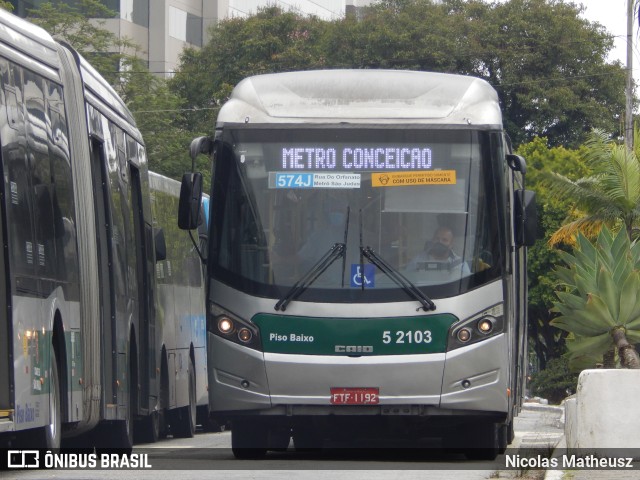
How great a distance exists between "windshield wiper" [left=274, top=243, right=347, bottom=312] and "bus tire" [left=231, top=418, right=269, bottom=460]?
1.42 m

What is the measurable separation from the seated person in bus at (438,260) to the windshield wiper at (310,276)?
63 cm

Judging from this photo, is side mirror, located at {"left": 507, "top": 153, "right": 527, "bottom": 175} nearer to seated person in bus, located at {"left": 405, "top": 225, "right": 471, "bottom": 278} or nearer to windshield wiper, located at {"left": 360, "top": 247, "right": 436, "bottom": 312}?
seated person in bus, located at {"left": 405, "top": 225, "right": 471, "bottom": 278}

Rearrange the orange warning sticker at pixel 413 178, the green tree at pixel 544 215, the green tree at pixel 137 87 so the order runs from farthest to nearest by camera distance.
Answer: the green tree at pixel 544 215 < the green tree at pixel 137 87 < the orange warning sticker at pixel 413 178

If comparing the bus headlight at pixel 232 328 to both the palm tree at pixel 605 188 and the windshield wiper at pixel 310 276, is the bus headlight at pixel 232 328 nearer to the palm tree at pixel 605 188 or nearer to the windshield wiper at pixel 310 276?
the windshield wiper at pixel 310 276

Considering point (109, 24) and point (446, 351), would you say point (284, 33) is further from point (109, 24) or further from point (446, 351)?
point (446, 351)

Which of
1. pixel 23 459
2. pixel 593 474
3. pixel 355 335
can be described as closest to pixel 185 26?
pixel 355 335

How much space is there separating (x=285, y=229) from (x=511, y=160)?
7.77 ft

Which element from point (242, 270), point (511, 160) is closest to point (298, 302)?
point (242, 270)

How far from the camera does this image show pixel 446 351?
1281cm

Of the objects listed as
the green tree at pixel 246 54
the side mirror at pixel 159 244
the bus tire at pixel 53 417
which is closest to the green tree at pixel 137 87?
the green tree at pixel 246 54

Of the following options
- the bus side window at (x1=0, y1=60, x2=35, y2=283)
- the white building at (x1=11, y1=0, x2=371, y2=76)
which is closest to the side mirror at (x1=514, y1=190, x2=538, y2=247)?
the bus side window at (x1=0, y1=60, x2=35, y2=283)

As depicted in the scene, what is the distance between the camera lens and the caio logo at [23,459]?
37.8ft

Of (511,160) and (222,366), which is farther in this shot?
(511,160)

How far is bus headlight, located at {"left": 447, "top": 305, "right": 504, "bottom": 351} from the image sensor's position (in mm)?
12828
